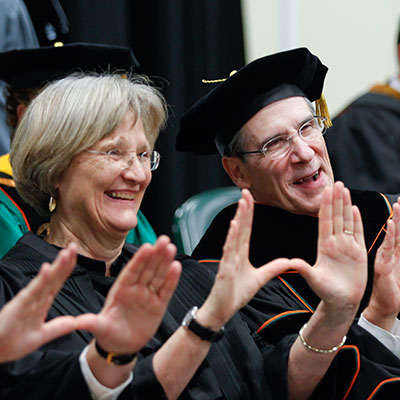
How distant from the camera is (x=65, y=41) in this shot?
3443 millimetres

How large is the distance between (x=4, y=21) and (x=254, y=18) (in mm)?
1461

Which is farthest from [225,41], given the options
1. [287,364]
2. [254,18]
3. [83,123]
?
[287,364]

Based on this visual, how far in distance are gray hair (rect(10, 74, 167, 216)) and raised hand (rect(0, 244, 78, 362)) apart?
671 millimetres

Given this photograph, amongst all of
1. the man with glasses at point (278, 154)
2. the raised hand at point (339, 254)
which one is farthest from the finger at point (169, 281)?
the man with glasses at point (278, 154)

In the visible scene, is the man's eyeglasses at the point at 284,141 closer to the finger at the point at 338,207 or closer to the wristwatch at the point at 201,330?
the finger at the point at 338,207

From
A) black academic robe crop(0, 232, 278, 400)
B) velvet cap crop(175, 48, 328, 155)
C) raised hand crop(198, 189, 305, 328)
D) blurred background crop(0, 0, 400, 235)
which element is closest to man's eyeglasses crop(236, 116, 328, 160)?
velvet cap crop(175, 48, 328, 155)

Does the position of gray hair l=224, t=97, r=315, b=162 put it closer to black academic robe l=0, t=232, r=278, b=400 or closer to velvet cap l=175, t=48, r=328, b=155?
velvet cap l=175, t=48, r=328, b=155

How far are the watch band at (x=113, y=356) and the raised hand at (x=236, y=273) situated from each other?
0.68 feet

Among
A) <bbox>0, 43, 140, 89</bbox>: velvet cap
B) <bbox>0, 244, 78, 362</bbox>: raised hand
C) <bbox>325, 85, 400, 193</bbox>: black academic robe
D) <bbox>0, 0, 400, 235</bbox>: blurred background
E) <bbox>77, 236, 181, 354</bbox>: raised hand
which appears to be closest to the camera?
<bbox>0, 244, 78, 362</bbox>: raised hand

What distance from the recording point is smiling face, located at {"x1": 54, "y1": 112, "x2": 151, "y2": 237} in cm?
Result: 190

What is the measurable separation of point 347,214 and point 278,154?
64 centimetres

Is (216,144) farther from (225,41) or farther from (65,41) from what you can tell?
(225,41)

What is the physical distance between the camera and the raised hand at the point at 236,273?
4.81ft

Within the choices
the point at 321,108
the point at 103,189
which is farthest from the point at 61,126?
the point at 321,108
